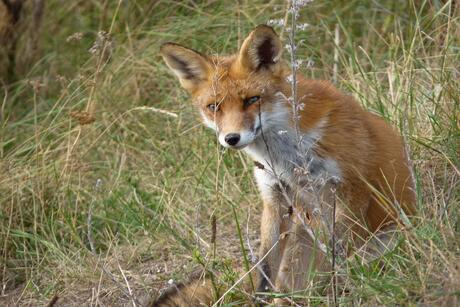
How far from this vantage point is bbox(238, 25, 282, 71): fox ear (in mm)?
4301

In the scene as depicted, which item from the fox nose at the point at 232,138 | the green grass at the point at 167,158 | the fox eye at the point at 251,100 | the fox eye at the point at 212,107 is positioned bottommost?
the green grass at the point at 167,158

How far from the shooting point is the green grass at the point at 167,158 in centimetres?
421

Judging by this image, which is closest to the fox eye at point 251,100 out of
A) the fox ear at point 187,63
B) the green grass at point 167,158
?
the fox ear at point 187,63

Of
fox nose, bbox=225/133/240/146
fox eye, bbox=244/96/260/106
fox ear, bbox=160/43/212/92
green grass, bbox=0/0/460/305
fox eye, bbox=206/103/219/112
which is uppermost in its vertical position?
fox ear, bbox=160/43/212/92

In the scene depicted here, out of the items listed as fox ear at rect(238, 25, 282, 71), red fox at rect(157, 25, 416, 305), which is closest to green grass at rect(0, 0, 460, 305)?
red fox at rect(157, 25, 416, 305)

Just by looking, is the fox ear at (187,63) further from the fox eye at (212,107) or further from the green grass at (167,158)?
the green grass at (167,158)

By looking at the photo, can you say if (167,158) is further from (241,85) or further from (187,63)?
(241,85)

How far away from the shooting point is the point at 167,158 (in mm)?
6121

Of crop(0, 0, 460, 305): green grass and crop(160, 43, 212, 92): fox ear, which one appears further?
crop(160, 43, 212, 92): fox ear

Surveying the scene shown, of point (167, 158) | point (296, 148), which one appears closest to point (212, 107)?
point (296, 148)

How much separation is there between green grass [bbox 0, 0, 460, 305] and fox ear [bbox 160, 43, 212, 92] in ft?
2.06

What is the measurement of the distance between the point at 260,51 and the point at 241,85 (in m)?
0.21

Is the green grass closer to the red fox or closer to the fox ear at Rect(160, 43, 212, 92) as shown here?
the red fox

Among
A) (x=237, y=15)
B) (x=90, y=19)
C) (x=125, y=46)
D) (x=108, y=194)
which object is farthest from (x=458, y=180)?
(x=90, y=19)
